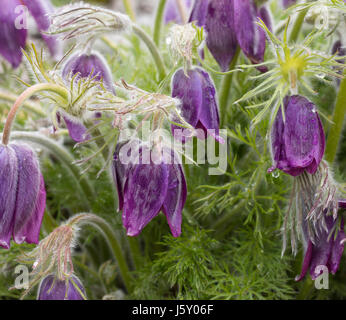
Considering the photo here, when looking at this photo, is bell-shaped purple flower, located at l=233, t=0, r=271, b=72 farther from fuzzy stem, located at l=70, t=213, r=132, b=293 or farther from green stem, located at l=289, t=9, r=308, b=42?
fuzzy stem, located at l=70, t=213, r=132, b=293

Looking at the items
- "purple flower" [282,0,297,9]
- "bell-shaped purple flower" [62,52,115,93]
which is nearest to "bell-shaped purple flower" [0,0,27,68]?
"bell-shaped purple flower" [62,52,115,93]

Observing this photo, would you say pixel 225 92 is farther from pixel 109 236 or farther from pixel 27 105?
pixel 27 105

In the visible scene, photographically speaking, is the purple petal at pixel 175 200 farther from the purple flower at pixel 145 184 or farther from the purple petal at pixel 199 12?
the purple petal at pixel 199 12

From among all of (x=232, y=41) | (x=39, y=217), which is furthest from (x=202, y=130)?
(x=39, y=217)

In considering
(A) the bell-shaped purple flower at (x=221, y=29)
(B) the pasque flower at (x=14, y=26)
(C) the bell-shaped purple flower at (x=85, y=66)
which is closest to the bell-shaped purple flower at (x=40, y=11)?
(B) the pasque flower at (x=14, y=26)

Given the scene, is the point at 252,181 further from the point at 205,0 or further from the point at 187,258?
the point at 205,0
